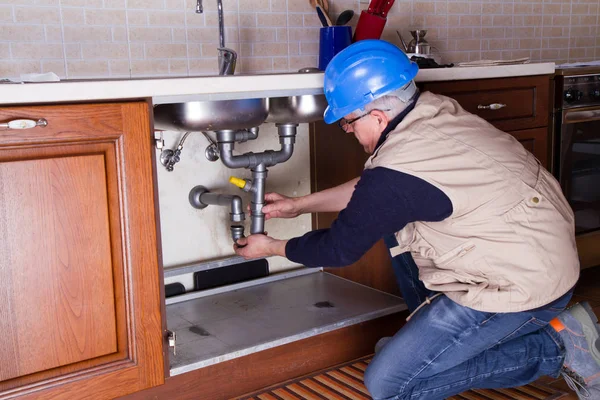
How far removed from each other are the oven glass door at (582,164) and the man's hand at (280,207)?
44.0 inches

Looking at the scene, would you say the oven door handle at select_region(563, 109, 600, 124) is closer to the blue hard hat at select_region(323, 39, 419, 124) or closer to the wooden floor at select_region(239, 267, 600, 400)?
the wooden floor at select_region(239, 267, 600, 400)

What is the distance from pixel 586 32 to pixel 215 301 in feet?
7.88

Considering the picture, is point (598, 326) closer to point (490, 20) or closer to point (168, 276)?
point (168, 276)

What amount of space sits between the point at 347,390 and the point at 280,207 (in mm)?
551

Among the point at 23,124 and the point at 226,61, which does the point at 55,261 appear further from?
the point at 226,61

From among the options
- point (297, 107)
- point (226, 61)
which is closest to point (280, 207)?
point (297, 107)

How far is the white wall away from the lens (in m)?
2.34

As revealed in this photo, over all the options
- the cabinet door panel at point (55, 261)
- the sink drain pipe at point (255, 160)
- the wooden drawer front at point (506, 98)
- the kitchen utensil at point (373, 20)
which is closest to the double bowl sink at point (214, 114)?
the sink drain pipe at point (255, 160)

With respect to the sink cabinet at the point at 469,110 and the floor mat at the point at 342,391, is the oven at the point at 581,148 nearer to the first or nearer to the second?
the sink cabinet at the point at 469,110

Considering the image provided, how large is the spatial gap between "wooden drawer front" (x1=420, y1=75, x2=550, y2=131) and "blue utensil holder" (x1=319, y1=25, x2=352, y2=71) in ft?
1.42

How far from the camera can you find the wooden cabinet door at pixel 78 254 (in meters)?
1.54

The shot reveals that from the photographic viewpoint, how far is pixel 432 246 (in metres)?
1.74

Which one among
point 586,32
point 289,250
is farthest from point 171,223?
point 586,32

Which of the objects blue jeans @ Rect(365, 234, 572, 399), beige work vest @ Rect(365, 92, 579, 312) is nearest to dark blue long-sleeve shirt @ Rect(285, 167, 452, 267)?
beige work vest @ Rect(365, 92, 579, 312)
